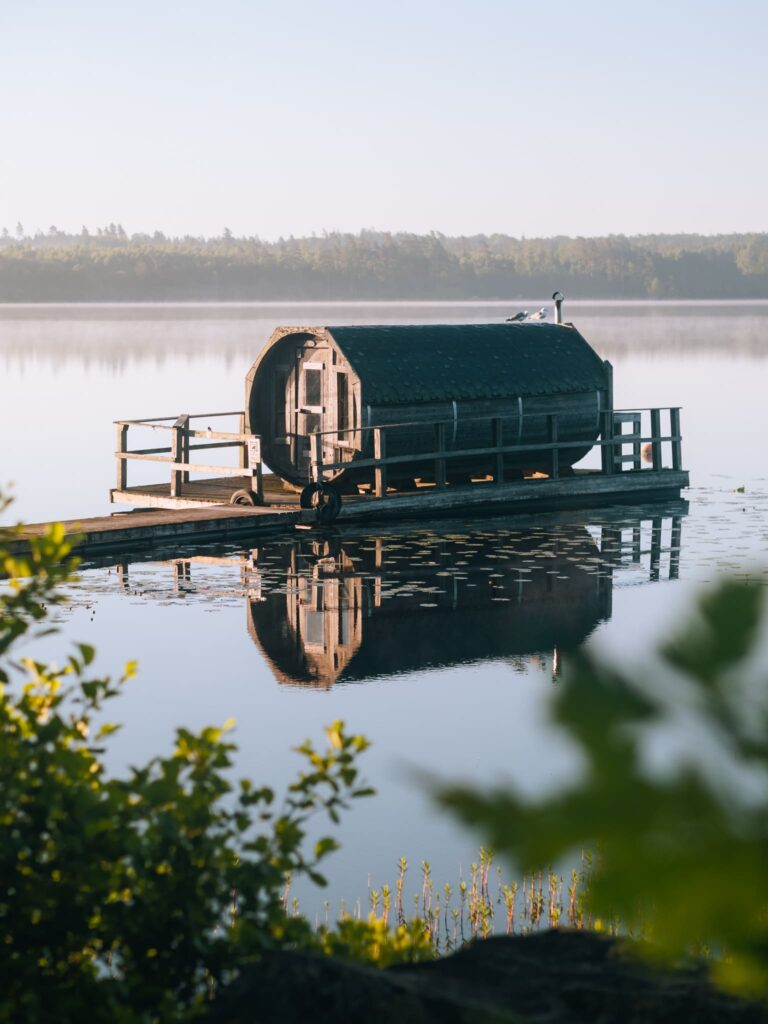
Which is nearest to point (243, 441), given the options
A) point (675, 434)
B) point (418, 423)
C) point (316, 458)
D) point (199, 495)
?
point (316, 458)

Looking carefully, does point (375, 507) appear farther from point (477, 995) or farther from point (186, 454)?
point (477, 995)

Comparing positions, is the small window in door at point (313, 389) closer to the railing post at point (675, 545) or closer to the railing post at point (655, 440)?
the railing post at point (675, 545)

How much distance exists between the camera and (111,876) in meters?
4.36

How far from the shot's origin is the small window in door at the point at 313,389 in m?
25.6

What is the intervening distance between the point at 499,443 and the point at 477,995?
22.0 metres

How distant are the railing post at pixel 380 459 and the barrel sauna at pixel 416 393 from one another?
9.6 inches

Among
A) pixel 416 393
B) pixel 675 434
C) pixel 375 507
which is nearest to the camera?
pixel 375 507

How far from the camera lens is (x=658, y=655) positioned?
4.77ft

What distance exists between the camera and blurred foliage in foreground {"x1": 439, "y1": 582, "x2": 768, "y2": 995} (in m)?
1.42

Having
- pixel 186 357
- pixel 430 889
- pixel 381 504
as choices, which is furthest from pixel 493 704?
pixel 186 357

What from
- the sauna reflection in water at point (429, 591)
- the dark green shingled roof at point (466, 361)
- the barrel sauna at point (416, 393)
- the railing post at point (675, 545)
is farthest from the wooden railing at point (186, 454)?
the railing post at point (675, 545)

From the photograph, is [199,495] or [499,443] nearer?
[499,443]

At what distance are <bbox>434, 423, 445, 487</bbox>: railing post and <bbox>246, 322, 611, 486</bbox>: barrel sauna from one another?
9 cm

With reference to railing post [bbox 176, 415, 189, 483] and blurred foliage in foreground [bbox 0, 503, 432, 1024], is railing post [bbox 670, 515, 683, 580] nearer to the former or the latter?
railing post [bbox 176, 415, 189, 483]
